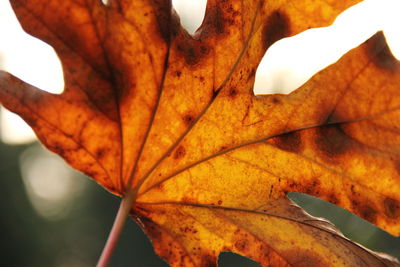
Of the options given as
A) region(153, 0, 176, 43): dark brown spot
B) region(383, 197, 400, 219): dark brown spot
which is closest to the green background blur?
region(383, 197, 400, 219): dark brown spot

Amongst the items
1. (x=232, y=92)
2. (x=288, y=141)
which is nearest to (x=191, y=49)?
(x=232, y=92)

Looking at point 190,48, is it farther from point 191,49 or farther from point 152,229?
point 152,229

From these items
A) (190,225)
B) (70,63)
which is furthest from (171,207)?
(70,63)

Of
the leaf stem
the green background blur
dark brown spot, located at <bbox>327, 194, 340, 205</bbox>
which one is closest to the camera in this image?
the leaf stem

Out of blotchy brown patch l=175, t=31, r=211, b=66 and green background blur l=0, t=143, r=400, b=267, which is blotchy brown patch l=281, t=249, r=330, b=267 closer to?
blotchy brown patch l=175, t=31, r=211, b=66

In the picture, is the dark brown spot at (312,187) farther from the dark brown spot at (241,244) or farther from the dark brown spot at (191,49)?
the dark brown spot at (191,49)

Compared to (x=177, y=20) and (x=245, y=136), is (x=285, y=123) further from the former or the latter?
(x=177, y=20)
